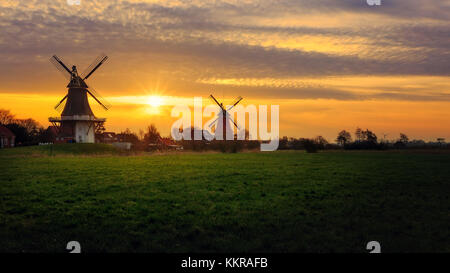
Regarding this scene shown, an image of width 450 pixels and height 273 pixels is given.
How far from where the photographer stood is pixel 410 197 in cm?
1448

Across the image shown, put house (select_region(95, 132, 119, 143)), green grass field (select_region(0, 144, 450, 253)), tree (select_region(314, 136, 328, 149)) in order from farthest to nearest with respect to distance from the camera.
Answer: house (select_region(95, 132, 119, 143))
tree (select_region(314, 136, 328, 149))
green grass field (select_region(0, 144, 450, 253))

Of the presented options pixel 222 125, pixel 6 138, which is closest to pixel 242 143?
pixel 222 125

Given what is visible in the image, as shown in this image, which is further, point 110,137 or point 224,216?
point 110,137

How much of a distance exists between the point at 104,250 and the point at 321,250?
5.01m

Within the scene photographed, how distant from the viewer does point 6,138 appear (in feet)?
245

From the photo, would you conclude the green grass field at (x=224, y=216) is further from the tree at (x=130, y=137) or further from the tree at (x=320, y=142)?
the tree at (x=130, y=137)

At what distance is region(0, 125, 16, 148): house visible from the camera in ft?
242

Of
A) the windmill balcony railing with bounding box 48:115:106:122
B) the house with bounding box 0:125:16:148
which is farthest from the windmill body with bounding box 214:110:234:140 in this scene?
the house with bounding box 0:125:16:148

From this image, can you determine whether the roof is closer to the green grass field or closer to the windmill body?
the windmill body

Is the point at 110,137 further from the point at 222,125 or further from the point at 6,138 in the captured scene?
the point at 222,125

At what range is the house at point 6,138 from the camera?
73.7 m

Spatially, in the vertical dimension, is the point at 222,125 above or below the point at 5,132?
above

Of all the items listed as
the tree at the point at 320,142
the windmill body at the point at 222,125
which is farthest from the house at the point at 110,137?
the tree at the point at 320,142
